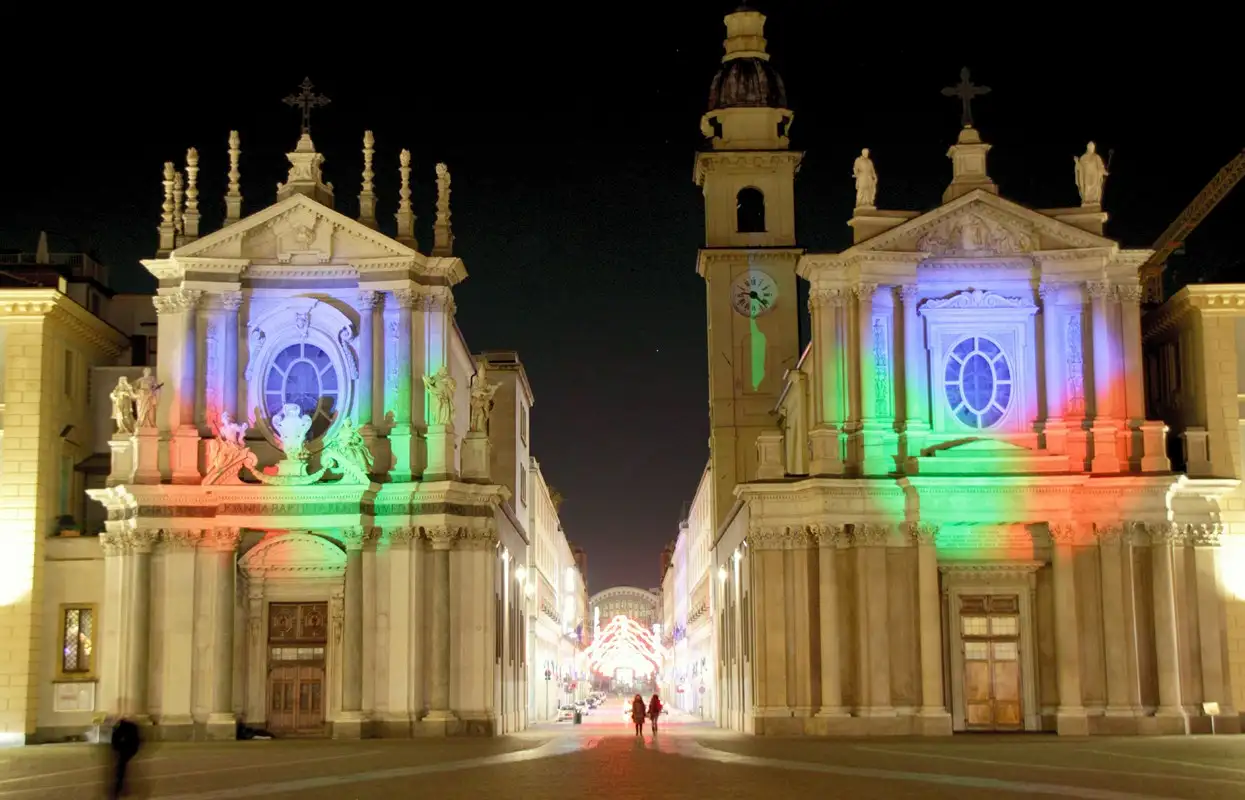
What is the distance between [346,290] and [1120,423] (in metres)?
23.6

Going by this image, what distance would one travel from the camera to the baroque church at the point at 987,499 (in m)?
51.4

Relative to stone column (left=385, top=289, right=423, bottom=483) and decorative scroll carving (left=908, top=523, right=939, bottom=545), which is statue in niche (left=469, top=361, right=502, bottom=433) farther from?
decorative scroll carving (left=908, top=523, right=939, bottom=545)

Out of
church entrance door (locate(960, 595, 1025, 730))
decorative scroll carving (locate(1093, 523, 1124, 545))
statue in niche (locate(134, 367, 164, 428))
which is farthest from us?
church entrance door (locate(960, 595, 1025, 730))

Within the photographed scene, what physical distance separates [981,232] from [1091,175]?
4.03m

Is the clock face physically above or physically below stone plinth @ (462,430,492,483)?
above

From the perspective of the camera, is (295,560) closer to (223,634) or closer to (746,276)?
(223,634)

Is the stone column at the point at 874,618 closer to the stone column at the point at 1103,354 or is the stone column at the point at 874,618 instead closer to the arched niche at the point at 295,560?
the stone column at the point at 1103,354

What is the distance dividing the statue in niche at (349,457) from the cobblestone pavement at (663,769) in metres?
7.74

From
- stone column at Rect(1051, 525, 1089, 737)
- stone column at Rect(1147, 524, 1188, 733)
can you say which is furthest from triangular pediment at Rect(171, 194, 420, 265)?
stone column at Rect(1147, 524, 1188, 733)

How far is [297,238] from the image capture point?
177 ft

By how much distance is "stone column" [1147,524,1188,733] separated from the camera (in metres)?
50.7

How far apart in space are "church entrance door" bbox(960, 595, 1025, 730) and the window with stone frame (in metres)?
26.5

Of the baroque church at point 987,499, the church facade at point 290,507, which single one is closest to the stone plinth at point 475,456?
the church facade at point 290,507

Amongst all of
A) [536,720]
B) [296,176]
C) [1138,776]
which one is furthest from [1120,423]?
[536,720]
